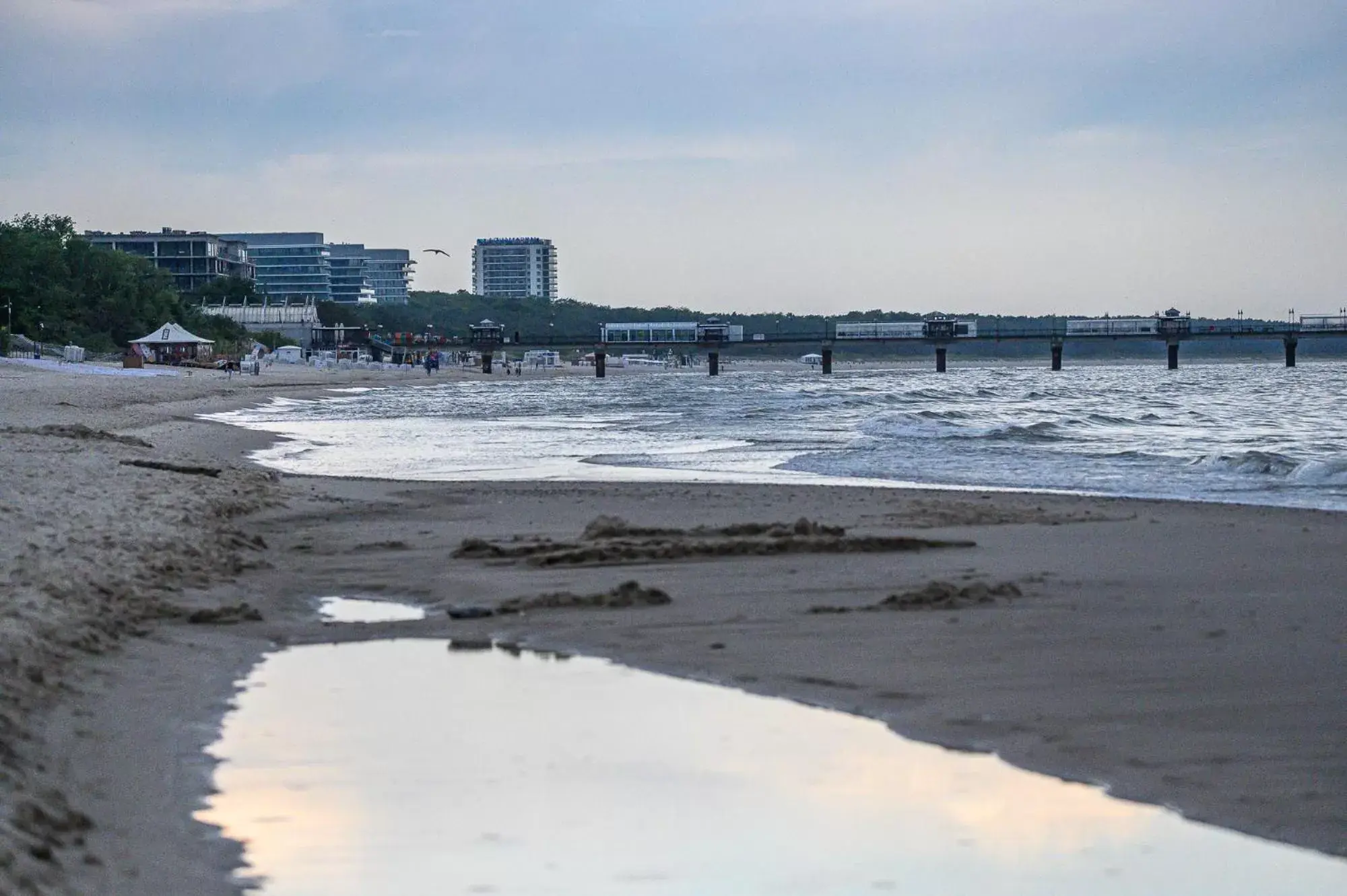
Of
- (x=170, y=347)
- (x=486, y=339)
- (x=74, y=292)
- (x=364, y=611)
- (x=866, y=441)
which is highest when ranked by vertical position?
(x=74, y=292)

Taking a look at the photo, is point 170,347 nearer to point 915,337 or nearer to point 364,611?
point 915,337

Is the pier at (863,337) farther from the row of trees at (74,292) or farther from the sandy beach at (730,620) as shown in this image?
the sandy beach at (730,620)

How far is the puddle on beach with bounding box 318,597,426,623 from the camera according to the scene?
25.6 ft

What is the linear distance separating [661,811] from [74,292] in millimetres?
85677

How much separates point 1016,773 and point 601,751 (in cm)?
139

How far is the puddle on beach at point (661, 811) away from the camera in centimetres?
394

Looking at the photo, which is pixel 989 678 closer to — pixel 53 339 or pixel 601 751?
pixel 601 751

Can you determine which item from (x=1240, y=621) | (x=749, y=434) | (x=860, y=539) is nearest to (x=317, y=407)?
(x=749, y=434)

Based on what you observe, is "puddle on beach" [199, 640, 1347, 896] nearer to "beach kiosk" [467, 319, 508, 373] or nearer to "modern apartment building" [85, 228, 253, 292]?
"beach kiosk" [467, 319, 508, 373]

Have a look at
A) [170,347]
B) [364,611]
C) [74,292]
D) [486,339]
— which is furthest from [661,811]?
[486,339]

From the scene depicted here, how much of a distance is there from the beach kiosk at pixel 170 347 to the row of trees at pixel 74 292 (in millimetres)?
4691

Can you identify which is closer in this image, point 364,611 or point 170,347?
point 364,611

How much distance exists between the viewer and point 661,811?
14.7 feet

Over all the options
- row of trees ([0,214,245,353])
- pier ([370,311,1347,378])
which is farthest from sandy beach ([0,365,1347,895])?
pier ([370,311,1347,378])
